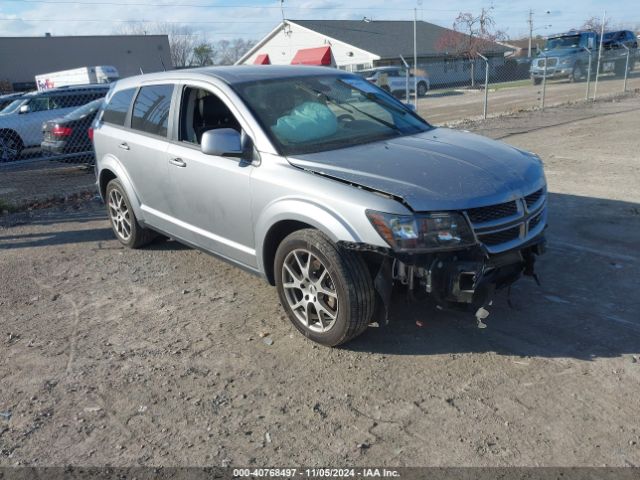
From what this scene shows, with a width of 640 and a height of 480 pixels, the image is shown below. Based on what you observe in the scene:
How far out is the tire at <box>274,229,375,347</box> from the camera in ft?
11.7

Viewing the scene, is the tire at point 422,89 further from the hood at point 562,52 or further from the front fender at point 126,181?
the front fender at point 126,181

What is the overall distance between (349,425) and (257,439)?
0.50m

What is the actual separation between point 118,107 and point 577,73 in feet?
95.5

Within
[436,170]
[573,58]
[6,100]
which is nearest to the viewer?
[436,170]

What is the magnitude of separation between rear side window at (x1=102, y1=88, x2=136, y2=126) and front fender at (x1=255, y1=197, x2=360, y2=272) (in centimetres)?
255

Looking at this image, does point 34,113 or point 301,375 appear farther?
point 34,113

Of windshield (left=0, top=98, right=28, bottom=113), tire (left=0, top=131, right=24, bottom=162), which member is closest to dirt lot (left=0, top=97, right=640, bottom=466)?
tire (left=0, top=131, right=24, bottom=162)

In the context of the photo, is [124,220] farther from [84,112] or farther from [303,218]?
[84,112]

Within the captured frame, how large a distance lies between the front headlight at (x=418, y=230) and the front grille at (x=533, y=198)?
2.43 ft

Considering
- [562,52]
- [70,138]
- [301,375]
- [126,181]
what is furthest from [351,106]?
[562,52]

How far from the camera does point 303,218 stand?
374cm

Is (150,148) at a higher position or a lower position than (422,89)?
higher

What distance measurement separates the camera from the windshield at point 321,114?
427 centimetres

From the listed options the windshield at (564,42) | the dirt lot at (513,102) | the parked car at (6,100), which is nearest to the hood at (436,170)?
the dirt lot at (513,102)
